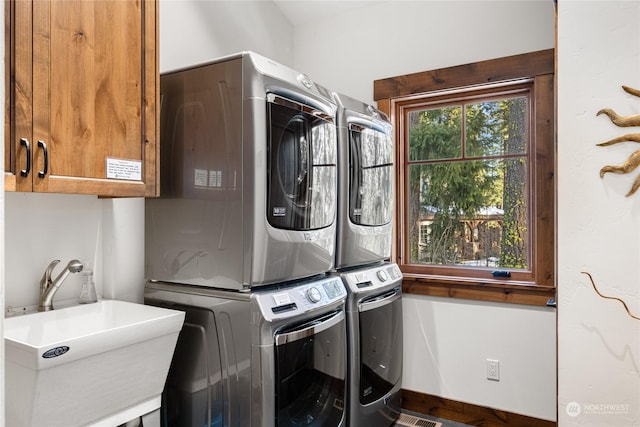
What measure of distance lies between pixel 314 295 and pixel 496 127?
5.27 ft

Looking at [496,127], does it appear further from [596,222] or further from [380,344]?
[380,344]

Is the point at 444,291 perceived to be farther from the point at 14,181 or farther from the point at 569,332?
the point at 14,181

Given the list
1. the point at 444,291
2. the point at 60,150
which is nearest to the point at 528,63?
the point at 444,291

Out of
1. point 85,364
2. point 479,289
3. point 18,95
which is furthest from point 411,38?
point 85,364

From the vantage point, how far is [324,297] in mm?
1775

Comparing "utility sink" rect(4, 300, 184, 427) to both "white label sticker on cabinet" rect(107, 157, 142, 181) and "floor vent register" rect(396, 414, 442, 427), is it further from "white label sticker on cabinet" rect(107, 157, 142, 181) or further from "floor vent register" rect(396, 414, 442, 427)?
"floor vent register" rect(396, 414, 442, 427)

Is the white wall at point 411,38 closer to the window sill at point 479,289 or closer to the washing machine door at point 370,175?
the washing machine door at point 370,175

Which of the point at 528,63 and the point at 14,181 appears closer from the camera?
the point at 14,181

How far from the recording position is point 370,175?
226 centimetres

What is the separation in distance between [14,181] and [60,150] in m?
0.16

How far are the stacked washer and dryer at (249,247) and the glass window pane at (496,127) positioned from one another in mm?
1103

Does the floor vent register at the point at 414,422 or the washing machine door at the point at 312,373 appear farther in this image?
the floor vent register at the point at 414,422

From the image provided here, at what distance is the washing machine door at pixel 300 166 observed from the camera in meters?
1.60

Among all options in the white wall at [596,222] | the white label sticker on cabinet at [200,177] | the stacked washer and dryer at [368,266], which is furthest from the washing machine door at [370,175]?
the white wall at [596,222]
